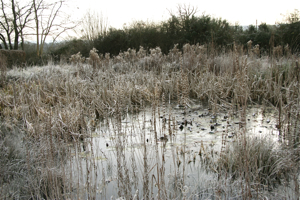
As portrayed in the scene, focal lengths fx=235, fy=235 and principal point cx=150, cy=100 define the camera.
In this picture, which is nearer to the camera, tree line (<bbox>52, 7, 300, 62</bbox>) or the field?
the field

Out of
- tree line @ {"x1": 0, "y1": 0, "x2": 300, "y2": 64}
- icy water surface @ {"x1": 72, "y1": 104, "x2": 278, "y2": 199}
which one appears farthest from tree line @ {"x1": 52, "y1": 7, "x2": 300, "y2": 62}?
icy water surface @ {"x1": 72, "y1": 104, "x2": 278, "y2": 199}

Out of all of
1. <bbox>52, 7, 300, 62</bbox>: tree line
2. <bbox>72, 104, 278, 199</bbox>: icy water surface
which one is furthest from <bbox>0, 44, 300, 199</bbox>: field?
<bbox>52, 7, 300, 62</bbox>: tree line

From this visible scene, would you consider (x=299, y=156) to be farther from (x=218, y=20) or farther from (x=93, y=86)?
(x=218, y=20)

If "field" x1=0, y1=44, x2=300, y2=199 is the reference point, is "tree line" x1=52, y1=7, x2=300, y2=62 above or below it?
above

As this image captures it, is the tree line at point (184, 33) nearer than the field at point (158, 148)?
No

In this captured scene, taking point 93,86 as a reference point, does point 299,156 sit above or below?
below

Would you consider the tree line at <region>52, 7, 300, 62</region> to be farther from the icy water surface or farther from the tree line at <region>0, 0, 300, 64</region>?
the icy water surface

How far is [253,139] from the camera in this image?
2.62 m

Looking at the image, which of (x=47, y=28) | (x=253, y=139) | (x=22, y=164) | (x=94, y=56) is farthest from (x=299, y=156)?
(x=47, y=28)

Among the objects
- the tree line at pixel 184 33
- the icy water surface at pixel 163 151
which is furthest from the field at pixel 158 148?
the tree line at pixel 184 33

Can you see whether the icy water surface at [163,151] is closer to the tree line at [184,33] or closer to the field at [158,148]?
the field at [158,148]

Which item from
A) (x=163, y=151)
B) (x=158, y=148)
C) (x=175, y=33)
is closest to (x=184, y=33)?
(x=175, y=33)

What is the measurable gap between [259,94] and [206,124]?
2.21 m

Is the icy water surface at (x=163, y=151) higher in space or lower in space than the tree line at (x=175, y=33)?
lower
